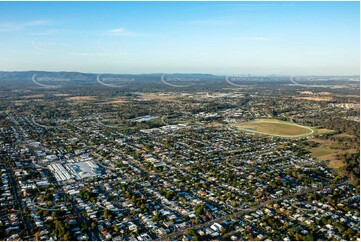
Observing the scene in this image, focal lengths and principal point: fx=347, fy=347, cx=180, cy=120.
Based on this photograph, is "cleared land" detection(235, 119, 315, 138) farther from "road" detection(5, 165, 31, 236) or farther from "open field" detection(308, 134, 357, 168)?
"road" detection(5, 165, 31, 236)

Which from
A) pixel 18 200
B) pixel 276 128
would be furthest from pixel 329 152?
pixel 18 200

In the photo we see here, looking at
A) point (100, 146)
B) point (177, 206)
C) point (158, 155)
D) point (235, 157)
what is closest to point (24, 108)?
point (100, 146)

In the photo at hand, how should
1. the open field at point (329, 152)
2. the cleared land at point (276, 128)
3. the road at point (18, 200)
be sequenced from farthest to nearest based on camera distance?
the cleared land at point (276, 128) < the open field at point (329, 152) < the road at point (18, 200)

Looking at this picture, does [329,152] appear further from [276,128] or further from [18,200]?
[18,200]

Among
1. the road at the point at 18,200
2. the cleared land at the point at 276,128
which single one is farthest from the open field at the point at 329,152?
the road at the point at 18,200

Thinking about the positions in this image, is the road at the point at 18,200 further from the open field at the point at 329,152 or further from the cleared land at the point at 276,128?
the cleared land at the point at 276,128

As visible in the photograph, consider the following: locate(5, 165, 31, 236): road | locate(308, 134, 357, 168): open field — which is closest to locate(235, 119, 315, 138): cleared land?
locate(308, 134, 357, 168): open field

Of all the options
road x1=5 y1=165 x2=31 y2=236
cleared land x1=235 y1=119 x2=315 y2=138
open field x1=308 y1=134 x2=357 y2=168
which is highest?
cleared land x1=235 y1=119 x2=315 y2=138

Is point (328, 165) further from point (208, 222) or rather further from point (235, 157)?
point (208, 222)
